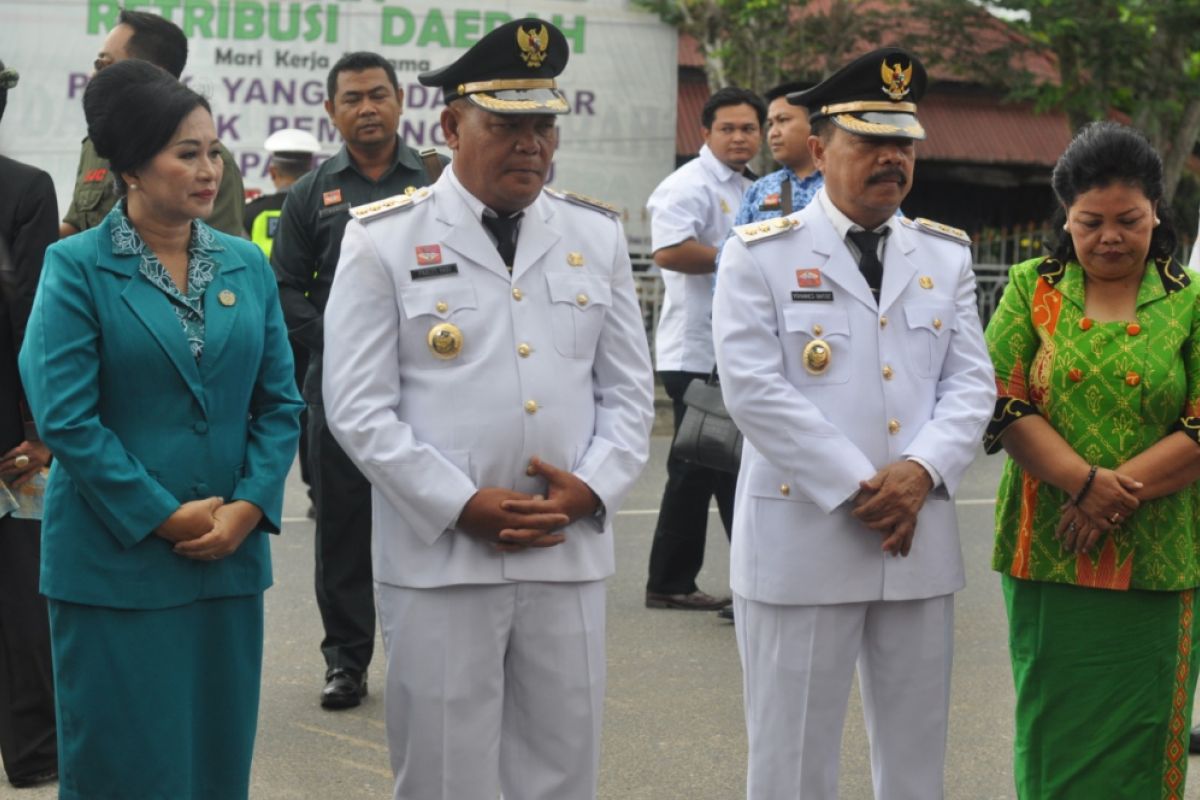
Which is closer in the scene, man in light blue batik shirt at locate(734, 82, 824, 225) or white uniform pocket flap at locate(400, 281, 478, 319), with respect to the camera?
white uniform pocket flap at locate(400, 281, 478, 319)

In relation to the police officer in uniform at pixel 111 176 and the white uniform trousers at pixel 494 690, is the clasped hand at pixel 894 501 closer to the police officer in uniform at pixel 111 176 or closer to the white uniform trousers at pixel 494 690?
the white uniform trousers at pixel 494 690

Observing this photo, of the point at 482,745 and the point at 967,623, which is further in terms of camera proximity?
the point at 967,623

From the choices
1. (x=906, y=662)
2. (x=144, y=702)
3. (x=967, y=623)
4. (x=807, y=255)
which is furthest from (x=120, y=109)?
(x=967, y=623)

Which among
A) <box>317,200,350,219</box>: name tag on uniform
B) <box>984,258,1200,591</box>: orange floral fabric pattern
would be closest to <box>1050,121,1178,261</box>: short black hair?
<box>984,258,1200,591</box>: orange floral fabric pattern

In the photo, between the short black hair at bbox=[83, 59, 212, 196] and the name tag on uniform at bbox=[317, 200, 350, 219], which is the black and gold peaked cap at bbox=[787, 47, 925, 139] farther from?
the name tag on uniform at bbox=[317, 200, 350, 219]

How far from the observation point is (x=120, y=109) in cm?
377

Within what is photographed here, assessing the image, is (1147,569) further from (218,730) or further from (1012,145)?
(1012,145)

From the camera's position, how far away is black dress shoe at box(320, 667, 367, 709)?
19.0 ft

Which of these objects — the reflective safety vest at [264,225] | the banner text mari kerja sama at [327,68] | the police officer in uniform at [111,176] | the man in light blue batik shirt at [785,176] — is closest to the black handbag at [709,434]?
the man in light blue batik shirt at [785,176]

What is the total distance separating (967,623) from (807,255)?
353 cm

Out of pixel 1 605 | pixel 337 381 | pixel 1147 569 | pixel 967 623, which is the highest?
pixel 337 381

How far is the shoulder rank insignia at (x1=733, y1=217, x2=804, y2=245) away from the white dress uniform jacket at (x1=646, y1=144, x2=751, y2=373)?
122 inches

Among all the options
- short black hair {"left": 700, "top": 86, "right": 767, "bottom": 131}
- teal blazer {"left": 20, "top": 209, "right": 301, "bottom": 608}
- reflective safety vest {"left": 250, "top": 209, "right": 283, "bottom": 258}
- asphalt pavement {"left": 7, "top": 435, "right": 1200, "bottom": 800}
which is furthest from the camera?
reflective safety vest {"left": 250, "top": 209, "right": 283, "bottom": 258}

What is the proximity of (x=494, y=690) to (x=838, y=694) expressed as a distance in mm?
798
